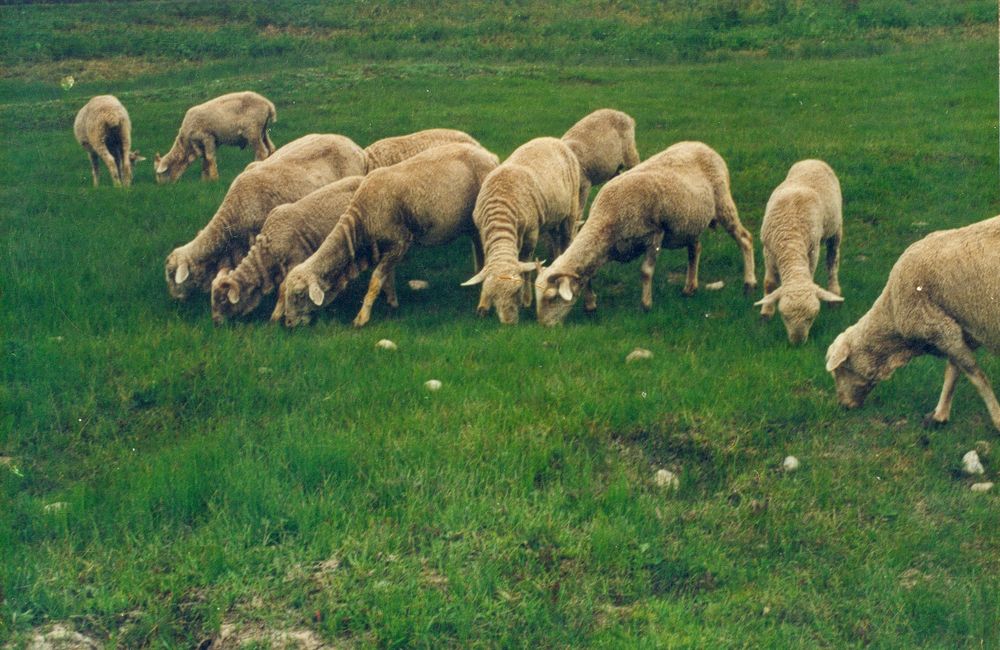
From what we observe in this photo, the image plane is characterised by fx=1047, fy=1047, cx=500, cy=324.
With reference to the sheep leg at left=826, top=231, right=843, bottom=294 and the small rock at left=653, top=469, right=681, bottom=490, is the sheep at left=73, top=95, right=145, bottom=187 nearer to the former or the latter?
the sheep leg at left=826, top=231, right=843, bottom=294

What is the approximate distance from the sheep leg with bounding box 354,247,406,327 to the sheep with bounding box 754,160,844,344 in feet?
11.9

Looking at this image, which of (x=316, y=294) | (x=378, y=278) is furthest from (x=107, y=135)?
(x=316, y=294)

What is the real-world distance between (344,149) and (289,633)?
844 centimetres

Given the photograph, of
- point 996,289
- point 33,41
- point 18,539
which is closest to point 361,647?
point 18,539

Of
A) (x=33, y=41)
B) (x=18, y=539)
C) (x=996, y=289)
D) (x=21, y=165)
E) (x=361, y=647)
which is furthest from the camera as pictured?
(x=33, y=41)

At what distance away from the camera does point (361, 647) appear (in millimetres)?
4840

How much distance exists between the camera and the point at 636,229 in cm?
1015

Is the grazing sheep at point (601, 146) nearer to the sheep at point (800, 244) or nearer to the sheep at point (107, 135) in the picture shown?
the sheep at point (800, 244)

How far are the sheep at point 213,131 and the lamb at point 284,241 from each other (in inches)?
266

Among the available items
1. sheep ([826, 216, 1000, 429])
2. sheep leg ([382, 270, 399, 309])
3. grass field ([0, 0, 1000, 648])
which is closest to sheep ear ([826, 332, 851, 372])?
sheep ([826, 216, 1000, 429])

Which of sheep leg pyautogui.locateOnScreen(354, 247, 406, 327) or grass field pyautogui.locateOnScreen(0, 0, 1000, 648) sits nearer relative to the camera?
grass field pyautogui.locateOnScreen(0, 0, 1000, 648)

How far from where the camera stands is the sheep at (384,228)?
1025 centimetres

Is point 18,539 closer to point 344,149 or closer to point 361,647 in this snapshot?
point 361,647

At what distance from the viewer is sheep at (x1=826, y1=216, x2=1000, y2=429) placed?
702 cm
